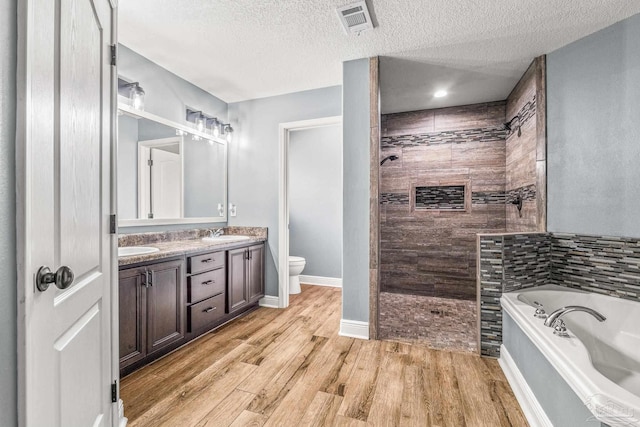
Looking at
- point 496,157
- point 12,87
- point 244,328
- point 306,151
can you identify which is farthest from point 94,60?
point 496,157

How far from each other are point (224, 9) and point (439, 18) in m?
1.50

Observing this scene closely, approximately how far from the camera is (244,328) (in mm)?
2744

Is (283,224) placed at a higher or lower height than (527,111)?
lower

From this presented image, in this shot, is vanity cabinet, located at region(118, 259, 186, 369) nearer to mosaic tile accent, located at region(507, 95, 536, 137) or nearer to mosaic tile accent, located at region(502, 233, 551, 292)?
mosaic tile accent, located at region(502, 233, 551, 292)

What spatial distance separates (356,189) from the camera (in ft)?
8.54

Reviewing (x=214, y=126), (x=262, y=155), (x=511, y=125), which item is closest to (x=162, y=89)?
(x=214, y=126)

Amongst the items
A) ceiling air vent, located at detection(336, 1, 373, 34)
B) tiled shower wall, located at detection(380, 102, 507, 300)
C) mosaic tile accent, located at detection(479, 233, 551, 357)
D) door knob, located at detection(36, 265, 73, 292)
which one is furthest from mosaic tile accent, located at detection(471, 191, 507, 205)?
door knob, located at detection(36, 265, 73, 292)

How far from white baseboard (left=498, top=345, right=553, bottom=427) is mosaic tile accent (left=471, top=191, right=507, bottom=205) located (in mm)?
1959

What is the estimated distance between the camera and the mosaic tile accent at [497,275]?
7.27ft

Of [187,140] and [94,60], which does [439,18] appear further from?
[187,140]

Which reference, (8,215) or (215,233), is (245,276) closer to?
(215,233)

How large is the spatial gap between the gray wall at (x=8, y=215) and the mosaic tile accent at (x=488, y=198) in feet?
13.0

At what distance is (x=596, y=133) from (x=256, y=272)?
3221 millimetres

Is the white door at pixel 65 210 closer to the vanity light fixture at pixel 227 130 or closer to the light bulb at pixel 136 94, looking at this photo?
the light bulb at pixel 136 94
